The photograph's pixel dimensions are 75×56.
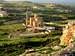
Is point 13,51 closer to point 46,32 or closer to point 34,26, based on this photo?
point 46,32

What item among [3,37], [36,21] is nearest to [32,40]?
[3,37]

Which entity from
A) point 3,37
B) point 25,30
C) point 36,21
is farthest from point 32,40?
point 36,21

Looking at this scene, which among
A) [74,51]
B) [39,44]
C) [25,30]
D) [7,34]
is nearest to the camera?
[74,51]

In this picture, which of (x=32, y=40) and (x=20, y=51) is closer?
(x=20, y=51)

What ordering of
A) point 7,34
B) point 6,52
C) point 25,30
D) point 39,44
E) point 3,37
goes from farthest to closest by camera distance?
1. point 25,30
2. point 7,34
3. point 3,37
4. point 39,44
5. point 6,52

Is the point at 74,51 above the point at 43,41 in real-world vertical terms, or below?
above

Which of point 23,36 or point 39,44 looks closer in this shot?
point 39,44

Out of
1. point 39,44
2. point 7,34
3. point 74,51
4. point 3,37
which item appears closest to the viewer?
point 74,51

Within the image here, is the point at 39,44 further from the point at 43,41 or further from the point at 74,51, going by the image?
the point at 74,51

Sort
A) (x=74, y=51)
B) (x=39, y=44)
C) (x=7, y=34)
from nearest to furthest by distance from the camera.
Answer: (x=74, y=51)
(x=39, y=44)
(x=7, y=34)
